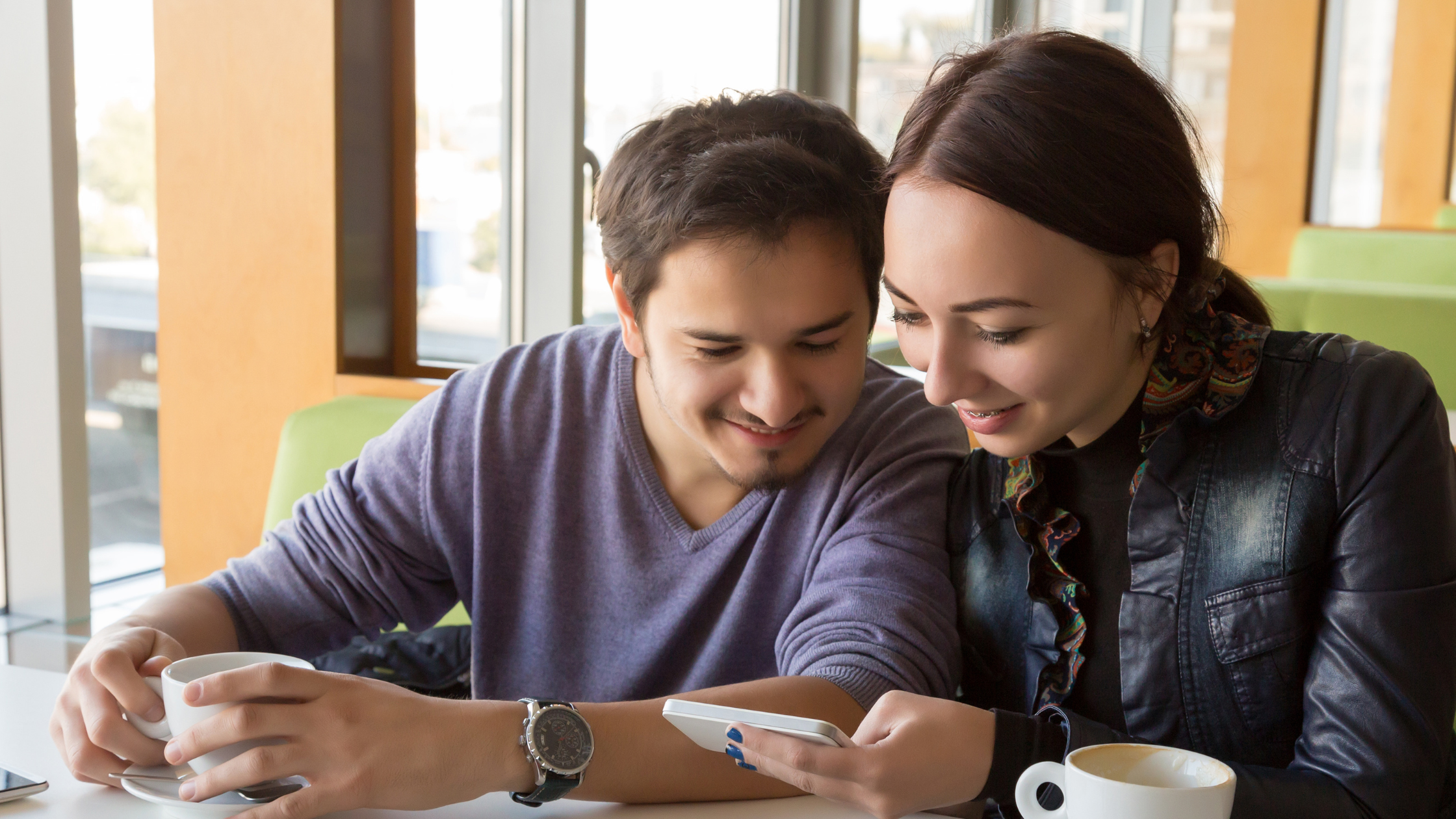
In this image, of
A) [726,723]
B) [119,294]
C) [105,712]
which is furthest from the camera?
[119,294]

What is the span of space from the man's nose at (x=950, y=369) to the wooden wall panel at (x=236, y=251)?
1.71 meters

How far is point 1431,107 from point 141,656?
8007 mm

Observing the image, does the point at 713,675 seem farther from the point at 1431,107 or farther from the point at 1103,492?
the point at 1431,107

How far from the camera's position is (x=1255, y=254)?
6.65 meters

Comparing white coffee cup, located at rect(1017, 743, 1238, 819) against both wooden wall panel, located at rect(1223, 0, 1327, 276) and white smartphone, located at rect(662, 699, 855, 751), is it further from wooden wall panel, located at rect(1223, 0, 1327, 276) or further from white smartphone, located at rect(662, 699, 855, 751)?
wooden wall panel, located at rect(1223, 0, 1327, 276)

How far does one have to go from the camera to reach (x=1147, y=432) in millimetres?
1104

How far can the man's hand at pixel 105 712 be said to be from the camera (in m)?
0.92

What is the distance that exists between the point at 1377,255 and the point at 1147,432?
4.85 meters

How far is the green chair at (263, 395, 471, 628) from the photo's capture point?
1.99 m

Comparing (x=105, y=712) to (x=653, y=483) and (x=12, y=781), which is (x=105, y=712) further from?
(x=653, y=483)

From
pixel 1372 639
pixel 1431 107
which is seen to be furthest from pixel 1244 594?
pixel 1431 107

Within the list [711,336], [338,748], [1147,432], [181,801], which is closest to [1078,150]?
[1147,432]

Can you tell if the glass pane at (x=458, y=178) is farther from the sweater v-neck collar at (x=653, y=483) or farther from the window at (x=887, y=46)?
the sweater v-neck collar at (x=653, y=483)

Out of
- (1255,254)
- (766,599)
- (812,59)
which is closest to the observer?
(766,599)
